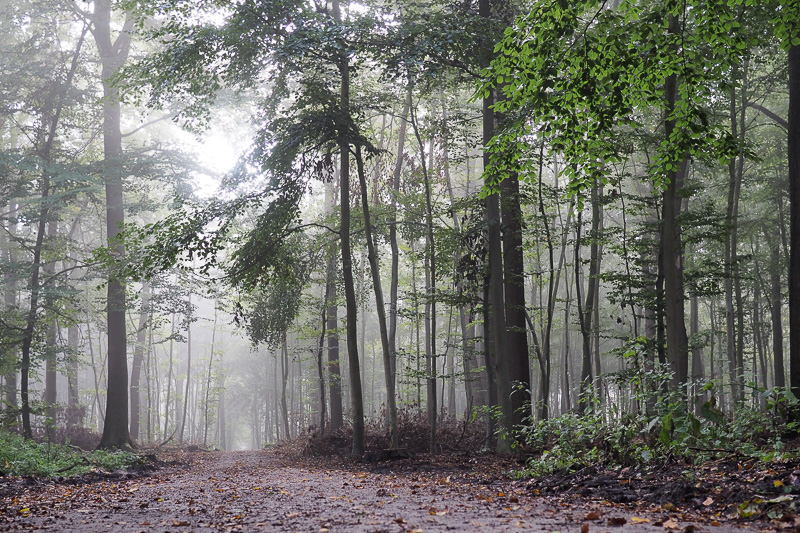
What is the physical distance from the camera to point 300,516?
4469 millimetres

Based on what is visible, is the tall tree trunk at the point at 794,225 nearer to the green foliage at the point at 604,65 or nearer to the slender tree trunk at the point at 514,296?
the green foliage at the point at 604,65

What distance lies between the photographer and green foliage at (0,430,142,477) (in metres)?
8.84

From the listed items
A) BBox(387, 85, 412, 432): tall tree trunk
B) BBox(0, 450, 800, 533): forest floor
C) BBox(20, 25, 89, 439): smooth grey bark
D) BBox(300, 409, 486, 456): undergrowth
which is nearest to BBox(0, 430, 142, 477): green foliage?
BBox(0, 450, 800, 533): forest floor

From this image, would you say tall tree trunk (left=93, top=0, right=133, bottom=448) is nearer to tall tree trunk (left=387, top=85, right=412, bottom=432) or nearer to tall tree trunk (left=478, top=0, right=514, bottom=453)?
tall tree trunk (left=387, top=85, right=412, bottom=432)

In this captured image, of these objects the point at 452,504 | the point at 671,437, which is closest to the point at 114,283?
the point at 452,504

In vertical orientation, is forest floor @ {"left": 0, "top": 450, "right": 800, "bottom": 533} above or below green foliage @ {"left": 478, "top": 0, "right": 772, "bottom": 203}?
below

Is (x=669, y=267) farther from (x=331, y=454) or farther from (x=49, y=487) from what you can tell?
(x=331, y=454)

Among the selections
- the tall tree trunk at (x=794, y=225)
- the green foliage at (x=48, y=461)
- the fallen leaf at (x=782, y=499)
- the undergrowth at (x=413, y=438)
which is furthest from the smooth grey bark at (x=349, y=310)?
the fallen leaf at (x=782, y=499)

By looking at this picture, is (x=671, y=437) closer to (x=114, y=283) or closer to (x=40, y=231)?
(x=114, y=283)

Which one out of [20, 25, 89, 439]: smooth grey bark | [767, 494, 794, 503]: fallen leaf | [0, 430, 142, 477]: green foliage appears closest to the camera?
[767, 494, 794, 503]: fallen leaf

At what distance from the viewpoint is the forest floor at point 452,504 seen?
11.6ft

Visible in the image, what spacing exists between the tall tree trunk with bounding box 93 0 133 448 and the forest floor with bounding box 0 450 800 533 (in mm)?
8921

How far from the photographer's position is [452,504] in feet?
16.0

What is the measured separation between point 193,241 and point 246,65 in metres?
4.00
